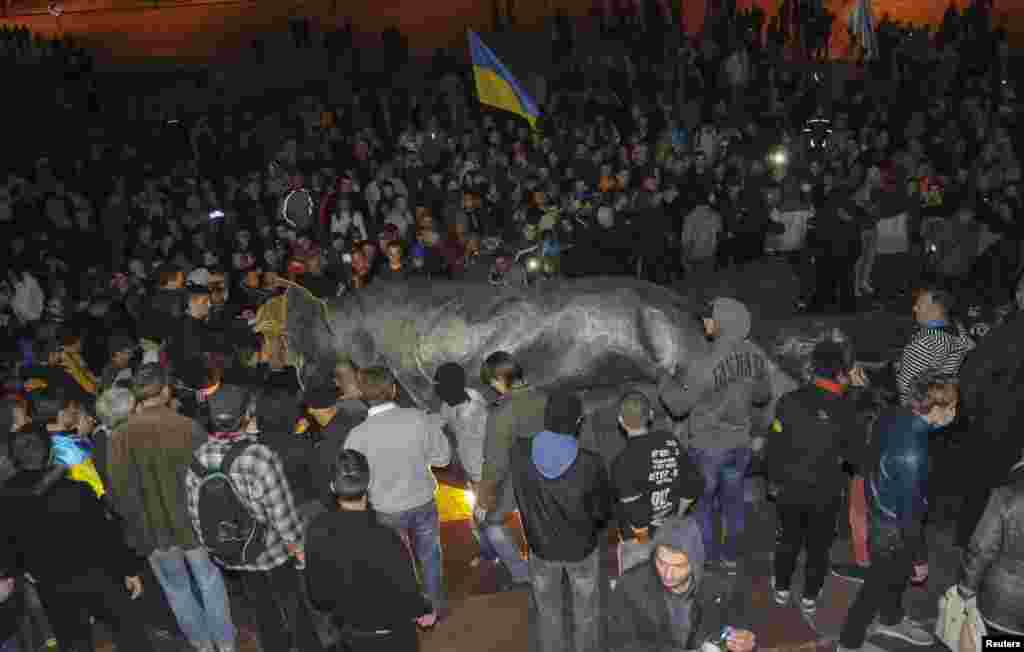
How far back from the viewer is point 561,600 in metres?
4.44

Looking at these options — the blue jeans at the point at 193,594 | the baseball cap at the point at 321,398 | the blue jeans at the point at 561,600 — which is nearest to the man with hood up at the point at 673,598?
the blue jeans at the point at 561,600

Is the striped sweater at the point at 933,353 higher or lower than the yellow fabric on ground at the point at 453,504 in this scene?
higher

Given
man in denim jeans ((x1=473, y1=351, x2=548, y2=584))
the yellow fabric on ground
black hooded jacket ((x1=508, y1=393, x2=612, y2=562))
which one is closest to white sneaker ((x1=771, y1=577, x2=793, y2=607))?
black hooded jacket ((x1=508, y1=393, x2=612, y2=562))

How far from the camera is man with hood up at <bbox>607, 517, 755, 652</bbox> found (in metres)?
Result: 3.64

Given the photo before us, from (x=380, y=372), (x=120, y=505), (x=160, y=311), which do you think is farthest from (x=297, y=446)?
(x=160, y=311)

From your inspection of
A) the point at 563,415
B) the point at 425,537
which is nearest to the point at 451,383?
the point at 425,537

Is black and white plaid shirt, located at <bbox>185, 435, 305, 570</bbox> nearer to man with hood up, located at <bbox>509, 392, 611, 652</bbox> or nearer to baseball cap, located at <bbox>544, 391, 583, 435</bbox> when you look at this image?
man with hood up, located at <bbox>509, 392, 611, 652</bbox>

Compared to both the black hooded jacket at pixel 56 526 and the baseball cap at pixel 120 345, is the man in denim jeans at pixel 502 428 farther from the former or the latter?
the baseball cap at pixel 120 345

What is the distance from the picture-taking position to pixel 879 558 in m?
4.44

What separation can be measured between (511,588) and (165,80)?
17.9 m

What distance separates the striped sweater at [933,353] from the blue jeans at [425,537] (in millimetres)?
3178

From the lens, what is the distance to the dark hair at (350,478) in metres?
3.56

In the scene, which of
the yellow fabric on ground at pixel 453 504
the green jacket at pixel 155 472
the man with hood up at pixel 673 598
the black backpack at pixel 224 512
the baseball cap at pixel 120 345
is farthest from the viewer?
the yellow fabric on ground at pixel 453 504

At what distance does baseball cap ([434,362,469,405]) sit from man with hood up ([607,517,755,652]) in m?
1.72
